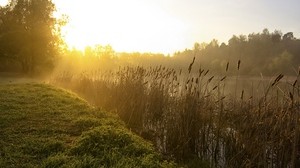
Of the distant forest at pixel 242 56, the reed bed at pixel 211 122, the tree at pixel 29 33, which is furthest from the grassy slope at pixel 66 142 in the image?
the distant forest at pixel 242 56

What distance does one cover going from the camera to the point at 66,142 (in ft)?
22.8

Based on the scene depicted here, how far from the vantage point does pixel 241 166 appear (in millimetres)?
5426

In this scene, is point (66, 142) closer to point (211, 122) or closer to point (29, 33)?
point (211, 122)

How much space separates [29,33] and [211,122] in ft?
98.2

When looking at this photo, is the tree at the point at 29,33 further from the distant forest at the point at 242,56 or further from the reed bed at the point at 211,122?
the reed bed at the point at 211,122

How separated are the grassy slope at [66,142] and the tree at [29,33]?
81.4 ft

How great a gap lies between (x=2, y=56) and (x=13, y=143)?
29.8 m

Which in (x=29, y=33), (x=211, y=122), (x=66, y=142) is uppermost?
(x=29, y=33)

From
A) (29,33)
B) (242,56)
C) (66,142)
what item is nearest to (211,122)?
(66,142)

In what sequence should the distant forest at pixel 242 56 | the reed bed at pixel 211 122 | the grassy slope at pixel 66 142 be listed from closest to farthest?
1. the reed bed at pixel 211 122
2. the grassy slope at pixel 66 142
3. the distant forest at pixel 242 56

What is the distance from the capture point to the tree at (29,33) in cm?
3300

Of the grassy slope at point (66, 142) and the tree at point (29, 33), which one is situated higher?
the tree at point (29, 33)

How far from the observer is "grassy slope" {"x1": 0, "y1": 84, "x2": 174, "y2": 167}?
18.6ft

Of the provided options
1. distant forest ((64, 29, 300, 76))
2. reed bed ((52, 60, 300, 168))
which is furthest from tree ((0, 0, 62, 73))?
reed bed ((52, 60, 300, 168))
